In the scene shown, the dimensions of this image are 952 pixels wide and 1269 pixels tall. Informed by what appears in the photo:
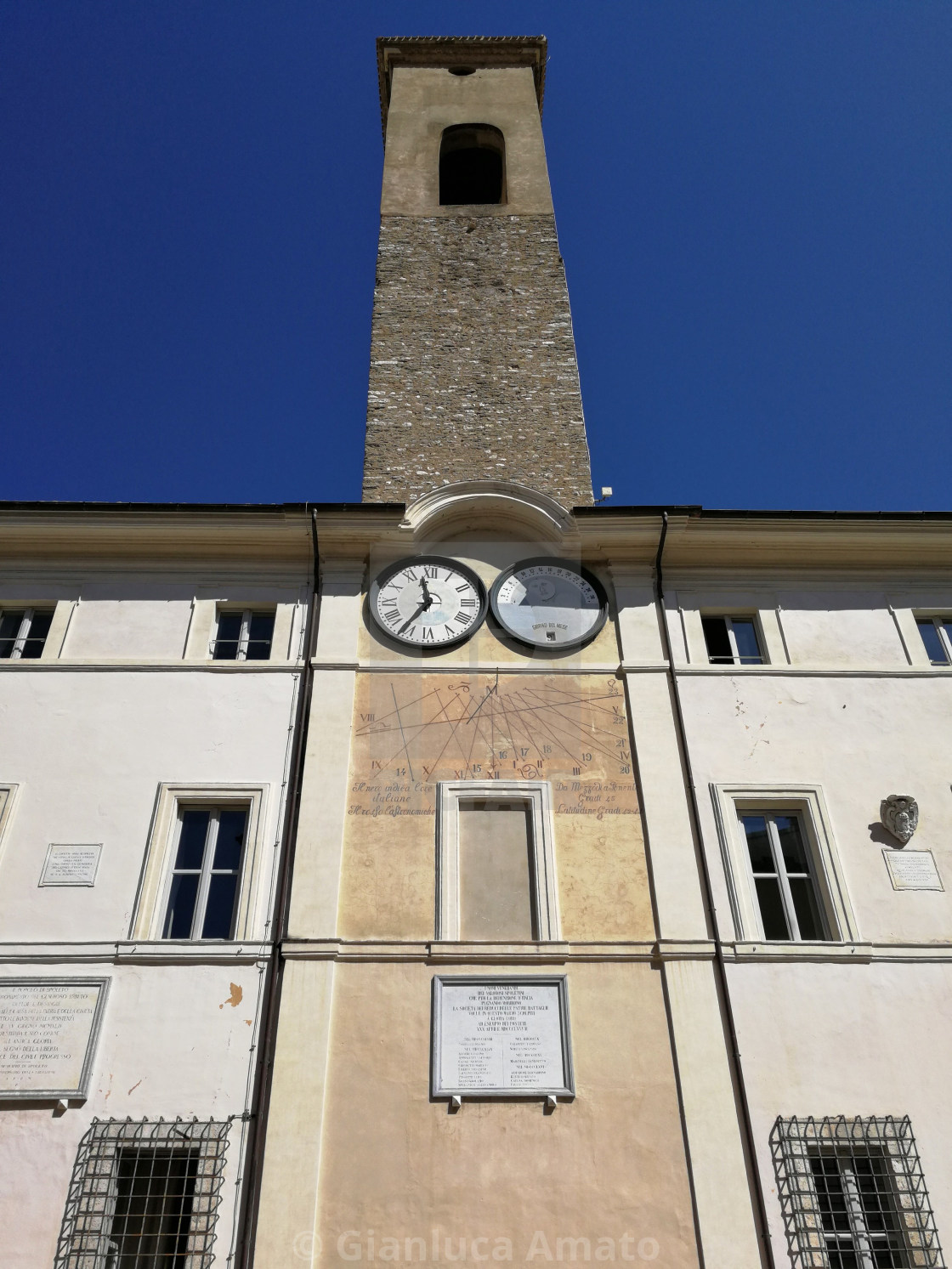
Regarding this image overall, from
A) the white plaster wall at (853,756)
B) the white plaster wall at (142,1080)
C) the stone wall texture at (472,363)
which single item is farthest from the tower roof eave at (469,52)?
the white plaster wall at (142,1080)

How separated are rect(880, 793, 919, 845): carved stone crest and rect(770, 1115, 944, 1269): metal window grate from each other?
2593mm

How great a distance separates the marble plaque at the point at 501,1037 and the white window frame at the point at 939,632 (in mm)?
5553

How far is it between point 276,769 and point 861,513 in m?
6.93

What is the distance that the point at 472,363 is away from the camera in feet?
53.9

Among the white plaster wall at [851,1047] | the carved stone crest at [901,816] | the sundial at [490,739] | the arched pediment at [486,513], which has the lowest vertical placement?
the white plaster wall at [851,1047]

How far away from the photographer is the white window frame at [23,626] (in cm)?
1121

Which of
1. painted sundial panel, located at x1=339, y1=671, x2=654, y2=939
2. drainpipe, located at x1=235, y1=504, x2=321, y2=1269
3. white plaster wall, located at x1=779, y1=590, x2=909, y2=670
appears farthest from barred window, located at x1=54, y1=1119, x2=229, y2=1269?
white plaster wall, located at x1=779, y1=590, x2=909, y2=670

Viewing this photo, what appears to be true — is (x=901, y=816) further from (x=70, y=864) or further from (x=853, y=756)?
(x=70, y=864)

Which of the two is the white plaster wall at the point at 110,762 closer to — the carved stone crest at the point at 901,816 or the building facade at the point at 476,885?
the building facade at the point at 476,885

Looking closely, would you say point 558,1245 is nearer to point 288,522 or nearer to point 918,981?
point 918,981

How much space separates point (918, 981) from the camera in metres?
9.19

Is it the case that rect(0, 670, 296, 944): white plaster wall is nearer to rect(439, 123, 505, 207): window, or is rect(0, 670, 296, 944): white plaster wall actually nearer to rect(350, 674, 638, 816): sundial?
rect(350, 674, 638, 816): sundial

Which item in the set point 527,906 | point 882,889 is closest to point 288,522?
point 527,906

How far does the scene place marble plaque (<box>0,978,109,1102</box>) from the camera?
27.5 feet
